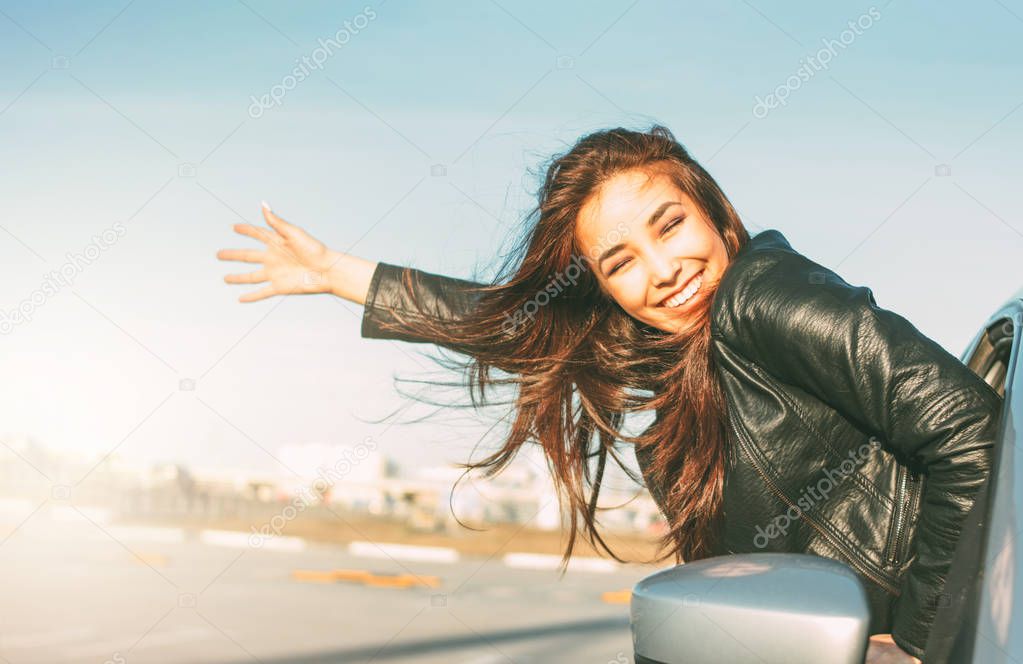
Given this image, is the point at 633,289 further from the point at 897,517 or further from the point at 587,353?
the point at 897,517

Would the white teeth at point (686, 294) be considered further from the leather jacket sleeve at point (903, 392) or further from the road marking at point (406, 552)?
the road marking at point (406, 552)

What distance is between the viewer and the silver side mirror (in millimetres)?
1148

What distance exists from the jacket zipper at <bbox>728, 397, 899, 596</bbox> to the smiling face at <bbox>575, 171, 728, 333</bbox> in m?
0.57

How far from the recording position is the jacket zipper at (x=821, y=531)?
5.80 feet

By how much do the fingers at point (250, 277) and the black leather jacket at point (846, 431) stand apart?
191 centimetres

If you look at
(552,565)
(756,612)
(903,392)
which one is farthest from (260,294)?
(552,565)

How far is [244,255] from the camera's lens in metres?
3.56

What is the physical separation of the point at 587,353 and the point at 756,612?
1752 millimetres

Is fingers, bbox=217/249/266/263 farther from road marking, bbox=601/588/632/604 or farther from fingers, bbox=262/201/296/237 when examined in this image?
road marking, bbox=601/588/632/604

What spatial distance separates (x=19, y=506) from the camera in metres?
45.0

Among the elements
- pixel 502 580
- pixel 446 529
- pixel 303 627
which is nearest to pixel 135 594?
pixel 303 627

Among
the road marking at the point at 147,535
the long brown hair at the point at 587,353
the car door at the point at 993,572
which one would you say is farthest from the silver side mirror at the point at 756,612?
the road marking at the point at 147,535

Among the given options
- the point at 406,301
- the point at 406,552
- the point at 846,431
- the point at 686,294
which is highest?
the point at 406,301

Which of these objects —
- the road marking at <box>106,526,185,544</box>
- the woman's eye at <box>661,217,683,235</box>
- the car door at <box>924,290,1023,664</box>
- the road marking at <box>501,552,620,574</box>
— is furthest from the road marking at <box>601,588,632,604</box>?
the road marking at <box>106,526,185,544</box>
